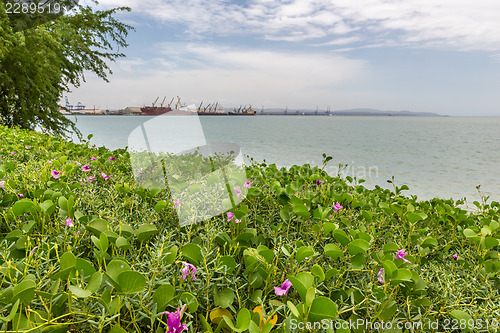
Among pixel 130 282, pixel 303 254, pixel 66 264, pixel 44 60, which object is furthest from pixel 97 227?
pixel 44 60

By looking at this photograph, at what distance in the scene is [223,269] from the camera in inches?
49.7

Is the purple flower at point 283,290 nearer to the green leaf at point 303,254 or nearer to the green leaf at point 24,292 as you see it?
the green leaf at point 303,254

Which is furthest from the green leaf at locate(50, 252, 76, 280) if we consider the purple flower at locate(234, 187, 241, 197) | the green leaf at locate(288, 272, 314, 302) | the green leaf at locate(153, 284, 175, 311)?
the purple flower at locate(234, 187, 241, 197)

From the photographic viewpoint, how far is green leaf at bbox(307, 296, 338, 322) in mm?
959

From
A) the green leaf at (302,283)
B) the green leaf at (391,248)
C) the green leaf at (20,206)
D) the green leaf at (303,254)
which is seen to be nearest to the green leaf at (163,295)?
the green leaf at (302,283)

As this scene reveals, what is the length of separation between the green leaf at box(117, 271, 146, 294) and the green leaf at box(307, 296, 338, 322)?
1.78ft

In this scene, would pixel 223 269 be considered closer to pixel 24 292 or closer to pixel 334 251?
pixel 334 251

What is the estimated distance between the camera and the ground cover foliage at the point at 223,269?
99cm

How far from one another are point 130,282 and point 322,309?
606mm

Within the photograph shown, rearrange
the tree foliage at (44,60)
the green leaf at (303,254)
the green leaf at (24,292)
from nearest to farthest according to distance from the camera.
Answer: the green leaf at (24,292), the green leaf at (303,254), the tree foliage at (44,60)

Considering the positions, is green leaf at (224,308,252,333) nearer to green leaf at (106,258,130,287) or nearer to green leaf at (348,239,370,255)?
green leaf at (106,258,130,287)

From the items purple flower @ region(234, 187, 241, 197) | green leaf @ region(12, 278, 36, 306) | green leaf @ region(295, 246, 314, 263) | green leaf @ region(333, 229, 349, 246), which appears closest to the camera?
green leaf @ region(12, 278, 36, 306)

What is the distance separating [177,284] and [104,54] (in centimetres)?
1507

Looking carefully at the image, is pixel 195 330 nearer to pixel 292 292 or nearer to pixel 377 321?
pixel 292 292
